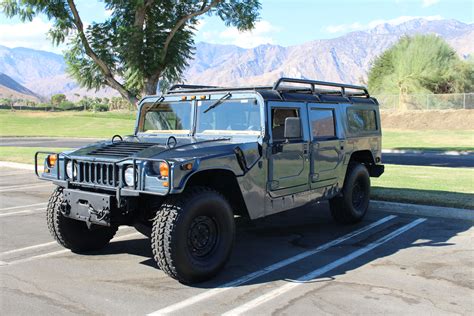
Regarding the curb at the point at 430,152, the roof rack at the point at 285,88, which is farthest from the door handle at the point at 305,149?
the curb at the point at 430,152

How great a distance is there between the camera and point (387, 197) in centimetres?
900

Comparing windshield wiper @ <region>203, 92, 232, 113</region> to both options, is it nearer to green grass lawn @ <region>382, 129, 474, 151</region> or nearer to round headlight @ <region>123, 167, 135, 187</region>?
round headlight @ <region>123, 167, 135, 187</region>

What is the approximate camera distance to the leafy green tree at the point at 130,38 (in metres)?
14.3

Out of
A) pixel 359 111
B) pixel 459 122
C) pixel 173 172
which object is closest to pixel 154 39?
pixel 359 111

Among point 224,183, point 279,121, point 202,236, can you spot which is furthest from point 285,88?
point 202,236

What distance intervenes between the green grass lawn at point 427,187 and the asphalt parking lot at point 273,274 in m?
1.19

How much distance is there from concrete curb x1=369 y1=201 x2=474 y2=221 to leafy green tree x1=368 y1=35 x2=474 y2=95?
127ft

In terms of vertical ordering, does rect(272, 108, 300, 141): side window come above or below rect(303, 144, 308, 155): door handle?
above

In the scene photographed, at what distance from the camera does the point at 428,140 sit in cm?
2938

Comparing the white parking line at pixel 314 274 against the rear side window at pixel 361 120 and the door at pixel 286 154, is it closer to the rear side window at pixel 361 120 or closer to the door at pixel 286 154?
the door at pixel 286 154

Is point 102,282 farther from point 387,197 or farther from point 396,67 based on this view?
point 396,67

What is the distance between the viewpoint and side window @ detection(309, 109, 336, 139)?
659 centimetres

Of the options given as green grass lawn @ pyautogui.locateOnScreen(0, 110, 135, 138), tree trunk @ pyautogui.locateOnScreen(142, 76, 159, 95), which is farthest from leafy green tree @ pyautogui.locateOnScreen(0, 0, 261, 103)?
green grass lawn @ pyautogui.locateOnScreen(0, 110, 135, 138)

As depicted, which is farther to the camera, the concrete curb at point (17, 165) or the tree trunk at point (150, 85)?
the tree trunk at point (150, 85)
